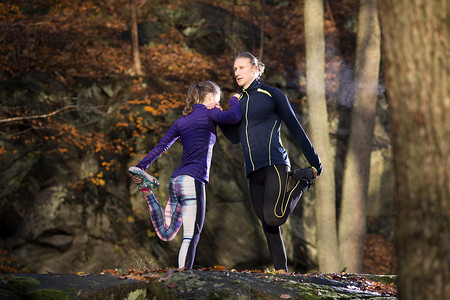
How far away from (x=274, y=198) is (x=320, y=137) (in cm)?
607

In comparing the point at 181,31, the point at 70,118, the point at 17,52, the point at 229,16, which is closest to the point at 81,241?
the point at 70,118

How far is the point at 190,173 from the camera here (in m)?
5.13

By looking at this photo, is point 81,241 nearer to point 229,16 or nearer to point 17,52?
point 17,52

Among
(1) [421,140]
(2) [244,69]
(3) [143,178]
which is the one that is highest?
(2) [244,69]

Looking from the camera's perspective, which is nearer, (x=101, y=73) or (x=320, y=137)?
(x=320, y=137)

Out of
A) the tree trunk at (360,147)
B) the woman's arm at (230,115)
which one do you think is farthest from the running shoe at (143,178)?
the tree trunk at (360,147)

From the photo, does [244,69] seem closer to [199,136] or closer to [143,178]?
[199,136]

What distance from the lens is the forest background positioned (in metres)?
10.4

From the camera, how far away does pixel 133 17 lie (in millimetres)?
13031

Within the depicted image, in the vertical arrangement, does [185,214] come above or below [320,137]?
below

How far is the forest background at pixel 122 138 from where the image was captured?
10391mm

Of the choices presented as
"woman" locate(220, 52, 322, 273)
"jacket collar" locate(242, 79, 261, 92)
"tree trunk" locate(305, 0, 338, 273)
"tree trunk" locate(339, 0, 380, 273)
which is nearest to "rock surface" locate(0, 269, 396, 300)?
"woman" locate(220, 52, 322, 273)

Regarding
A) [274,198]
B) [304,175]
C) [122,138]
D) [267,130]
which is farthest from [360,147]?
[274,198]

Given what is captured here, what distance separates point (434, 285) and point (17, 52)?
1219 cm
